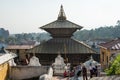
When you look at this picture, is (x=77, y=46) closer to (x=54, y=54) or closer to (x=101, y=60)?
(x=54, y=54)

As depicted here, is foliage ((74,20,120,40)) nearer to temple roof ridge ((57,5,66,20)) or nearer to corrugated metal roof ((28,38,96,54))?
temple roof ridge ((57,5,66,20))

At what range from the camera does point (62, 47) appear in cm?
2442

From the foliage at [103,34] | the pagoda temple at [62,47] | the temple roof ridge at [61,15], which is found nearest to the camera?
the pagoda temple at [62,47]

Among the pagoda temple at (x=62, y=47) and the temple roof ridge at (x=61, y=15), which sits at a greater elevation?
the temple roof ridge at (x=61, y=15)

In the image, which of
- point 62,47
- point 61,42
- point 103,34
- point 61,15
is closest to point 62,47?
point 62,47

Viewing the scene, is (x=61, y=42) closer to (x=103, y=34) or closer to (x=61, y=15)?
(x=61, y=15)

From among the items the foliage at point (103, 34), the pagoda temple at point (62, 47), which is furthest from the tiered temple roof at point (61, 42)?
the foliage at point (103, 34)

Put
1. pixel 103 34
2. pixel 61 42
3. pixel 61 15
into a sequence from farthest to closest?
pixel 103 34 → pixel 61 15 → pixel 61 42

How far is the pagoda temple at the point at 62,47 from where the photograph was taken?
947 inches

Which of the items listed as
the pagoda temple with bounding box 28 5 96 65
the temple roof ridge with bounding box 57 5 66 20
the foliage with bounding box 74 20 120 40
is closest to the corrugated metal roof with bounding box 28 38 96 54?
the pagoda temple with bounding box 28 5 96 65

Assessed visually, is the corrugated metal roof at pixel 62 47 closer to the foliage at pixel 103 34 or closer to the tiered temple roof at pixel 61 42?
the tiered temple roof at pixel 61 42

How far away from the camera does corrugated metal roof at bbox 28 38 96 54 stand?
79.0 feet

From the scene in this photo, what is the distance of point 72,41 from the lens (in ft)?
82.6

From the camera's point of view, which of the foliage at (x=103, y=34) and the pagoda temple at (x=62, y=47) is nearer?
the pagoda temple at (x=62, y=47)
